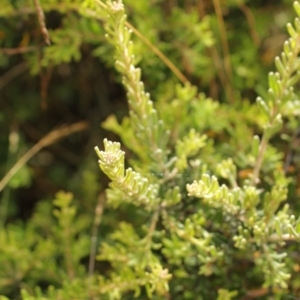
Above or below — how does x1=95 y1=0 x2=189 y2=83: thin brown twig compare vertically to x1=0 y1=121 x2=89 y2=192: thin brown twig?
above

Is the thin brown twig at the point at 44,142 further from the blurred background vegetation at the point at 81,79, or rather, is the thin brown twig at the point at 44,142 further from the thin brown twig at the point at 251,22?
the thin brown twig at the point at 251,22

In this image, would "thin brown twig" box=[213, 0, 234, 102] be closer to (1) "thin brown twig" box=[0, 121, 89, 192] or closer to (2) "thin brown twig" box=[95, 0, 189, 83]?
(2) "thin brown twig" box=[95, 0, 189, 83]

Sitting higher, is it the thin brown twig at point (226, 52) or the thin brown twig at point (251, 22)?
the thin brown twig at point (251, 22)

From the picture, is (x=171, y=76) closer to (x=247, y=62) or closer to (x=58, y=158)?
(x=247, y=62)

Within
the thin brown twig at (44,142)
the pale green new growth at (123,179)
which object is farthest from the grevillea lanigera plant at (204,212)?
the thin brown twig at (44,142)

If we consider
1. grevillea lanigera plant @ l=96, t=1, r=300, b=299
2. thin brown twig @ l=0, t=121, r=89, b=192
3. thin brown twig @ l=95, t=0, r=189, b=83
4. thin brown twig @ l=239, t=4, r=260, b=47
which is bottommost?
grevillea lanigera plant @ l=96, t=1, r=300, b=299

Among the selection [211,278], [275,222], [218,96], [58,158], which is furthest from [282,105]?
[58,158]

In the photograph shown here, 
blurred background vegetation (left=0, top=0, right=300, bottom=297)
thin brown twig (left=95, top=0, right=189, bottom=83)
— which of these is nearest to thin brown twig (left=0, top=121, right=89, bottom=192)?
blurred background vegetation (left=0, top=0, right=300, bottom=297)

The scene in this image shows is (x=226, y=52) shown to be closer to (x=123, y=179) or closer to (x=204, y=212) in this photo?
(x=204, y=212)
